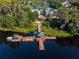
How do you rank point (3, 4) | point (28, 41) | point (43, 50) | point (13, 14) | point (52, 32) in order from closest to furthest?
point (43, 50) < point (28, 41) < point (52, 32) < point (13, 14) < point (3, 4)

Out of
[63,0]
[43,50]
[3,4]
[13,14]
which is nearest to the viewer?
[43,50]

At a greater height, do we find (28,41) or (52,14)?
(52,14)

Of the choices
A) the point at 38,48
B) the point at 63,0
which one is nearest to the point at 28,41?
the point at 38,48

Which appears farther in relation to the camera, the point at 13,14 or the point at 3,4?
the point at 3,4

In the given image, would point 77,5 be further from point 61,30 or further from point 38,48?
point 38,48

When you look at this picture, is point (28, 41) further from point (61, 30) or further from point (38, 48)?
point (61, 30)

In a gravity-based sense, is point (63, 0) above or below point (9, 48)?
above

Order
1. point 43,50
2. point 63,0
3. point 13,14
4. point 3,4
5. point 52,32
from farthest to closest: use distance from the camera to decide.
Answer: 1. point 63,0
2. point 3,4
3. point 13,14
4. point 52,32
5. point 43,50

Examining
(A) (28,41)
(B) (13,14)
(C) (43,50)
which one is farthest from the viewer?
(B) (13,14)

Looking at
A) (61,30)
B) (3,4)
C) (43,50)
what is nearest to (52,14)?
(61,30)

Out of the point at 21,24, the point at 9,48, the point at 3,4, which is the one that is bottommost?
the point at 9,48
